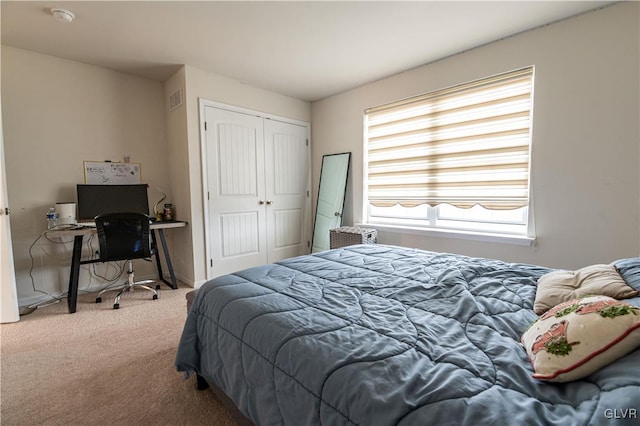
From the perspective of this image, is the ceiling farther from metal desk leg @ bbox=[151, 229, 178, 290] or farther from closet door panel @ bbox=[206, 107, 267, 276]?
metal desk leg @ bbox=[151, 229, 178, 290]

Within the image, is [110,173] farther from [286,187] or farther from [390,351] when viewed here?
[390,351]

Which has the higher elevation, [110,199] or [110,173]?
[110,173]

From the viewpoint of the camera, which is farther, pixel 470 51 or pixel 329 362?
pixel 470 51

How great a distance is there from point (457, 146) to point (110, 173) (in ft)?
12.7

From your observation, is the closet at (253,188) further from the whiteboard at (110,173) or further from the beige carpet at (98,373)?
the beige carpet at (98,373)

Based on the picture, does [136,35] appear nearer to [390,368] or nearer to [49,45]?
[49,45]

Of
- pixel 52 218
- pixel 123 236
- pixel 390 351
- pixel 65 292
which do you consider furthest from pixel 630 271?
pixel 65 292

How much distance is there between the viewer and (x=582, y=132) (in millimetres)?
2357

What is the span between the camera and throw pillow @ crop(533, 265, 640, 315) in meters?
1.08

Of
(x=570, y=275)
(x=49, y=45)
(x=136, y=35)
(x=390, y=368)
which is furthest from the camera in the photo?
(x=49, y=45)

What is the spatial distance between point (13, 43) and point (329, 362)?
399cm

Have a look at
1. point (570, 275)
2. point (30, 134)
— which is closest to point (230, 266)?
point (30, 134)

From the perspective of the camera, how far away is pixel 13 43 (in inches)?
107

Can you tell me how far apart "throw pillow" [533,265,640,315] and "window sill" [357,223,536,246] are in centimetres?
147
